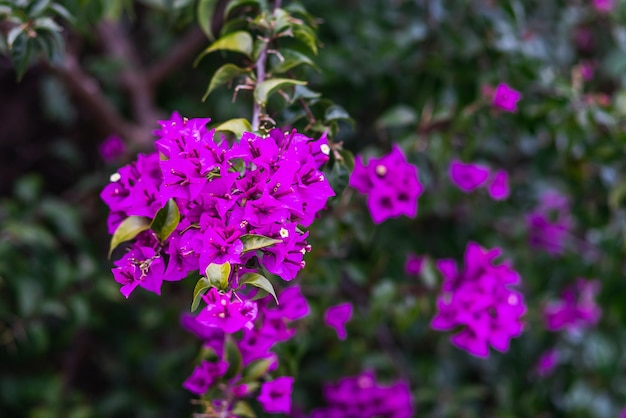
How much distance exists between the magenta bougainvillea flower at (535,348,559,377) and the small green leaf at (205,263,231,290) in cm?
116

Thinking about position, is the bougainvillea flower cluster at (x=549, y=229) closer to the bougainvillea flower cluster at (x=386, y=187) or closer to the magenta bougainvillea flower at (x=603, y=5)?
→ the magenta bougainvillea flower at (x=603, y=5)

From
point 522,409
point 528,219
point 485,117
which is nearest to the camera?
point 485,117

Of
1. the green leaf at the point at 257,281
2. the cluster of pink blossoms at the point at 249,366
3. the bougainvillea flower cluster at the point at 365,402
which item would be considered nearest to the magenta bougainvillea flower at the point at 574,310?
the bougainvillea flower cluster at the point at 365,402

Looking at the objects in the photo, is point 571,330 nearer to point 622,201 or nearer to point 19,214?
point 622,201

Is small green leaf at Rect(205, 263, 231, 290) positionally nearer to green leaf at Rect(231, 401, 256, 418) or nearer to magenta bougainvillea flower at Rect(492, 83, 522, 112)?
green leaf at Rect(231, 401, 256, 418)

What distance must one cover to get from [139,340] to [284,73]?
964 millimetres

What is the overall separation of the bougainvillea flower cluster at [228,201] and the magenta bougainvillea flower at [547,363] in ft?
3.51

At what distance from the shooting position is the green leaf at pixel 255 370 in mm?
996

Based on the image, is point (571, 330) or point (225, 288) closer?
point (225, 288)

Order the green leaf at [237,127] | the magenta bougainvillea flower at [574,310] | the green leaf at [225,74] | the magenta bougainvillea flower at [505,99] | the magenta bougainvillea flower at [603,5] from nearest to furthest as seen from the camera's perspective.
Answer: the green leaf at [237,127], the green leaf at [225,74], the magenta bougainvillea flower at [505,99], the magenta bougainvillea flower at [574,310], the magenta bougainvillea flower at [603,5]

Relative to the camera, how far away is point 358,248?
59.6 inches

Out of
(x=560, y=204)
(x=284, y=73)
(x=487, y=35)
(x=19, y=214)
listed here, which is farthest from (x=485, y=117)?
(x=19, y=214)

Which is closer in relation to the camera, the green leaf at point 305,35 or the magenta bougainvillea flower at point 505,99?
the green leaf at point 305,35

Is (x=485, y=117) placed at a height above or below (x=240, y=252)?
below
